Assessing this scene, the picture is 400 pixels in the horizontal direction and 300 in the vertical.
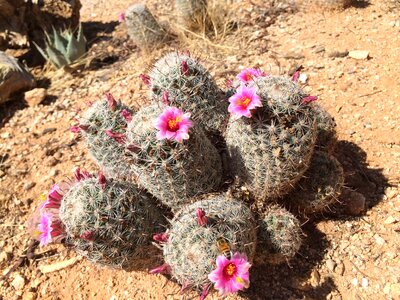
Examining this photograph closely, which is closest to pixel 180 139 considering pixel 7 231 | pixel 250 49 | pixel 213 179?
pixel 213 179

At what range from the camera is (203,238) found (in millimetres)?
2119

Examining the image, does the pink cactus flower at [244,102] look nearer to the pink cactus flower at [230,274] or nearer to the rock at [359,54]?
the pink cactus flower at [230,274]

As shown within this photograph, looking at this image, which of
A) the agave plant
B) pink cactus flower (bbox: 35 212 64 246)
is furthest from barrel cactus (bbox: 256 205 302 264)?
the agave plant

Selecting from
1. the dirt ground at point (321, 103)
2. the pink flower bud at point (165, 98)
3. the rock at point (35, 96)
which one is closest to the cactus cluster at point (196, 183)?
the pink flower bud at point (165, 98)

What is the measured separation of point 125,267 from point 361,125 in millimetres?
2358

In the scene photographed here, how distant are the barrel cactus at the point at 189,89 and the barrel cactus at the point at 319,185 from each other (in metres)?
0.68

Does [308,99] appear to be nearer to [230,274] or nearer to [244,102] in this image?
[244,102]

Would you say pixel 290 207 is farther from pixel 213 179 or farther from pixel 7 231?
pixel 7 231

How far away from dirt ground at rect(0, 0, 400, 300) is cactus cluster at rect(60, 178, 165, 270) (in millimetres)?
605

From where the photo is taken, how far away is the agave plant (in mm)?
5516

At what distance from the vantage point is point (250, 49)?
16.0 feet

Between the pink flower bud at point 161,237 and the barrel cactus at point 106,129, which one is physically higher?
the barrel cactus at point 106,129

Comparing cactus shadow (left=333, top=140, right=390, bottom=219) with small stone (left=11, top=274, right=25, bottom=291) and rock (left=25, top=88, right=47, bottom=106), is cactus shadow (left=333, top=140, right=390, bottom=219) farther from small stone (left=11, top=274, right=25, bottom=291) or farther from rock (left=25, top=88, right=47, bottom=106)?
rock (left=25, top=88, right=47, bottom=106)

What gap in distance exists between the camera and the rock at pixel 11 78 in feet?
16.4
